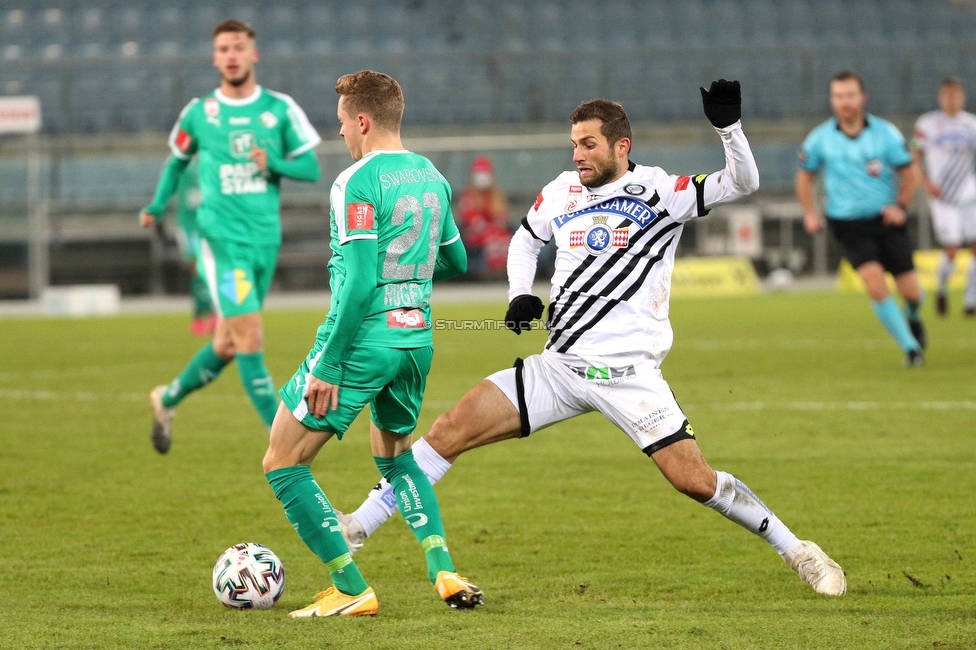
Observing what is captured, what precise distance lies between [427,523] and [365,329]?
0.75 m

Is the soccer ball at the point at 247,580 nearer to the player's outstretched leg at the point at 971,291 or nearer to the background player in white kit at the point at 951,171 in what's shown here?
the background player in white kit at the point at 951,171

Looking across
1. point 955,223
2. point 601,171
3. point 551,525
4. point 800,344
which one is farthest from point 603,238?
point 955,223

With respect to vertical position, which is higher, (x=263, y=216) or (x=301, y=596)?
(x=263, y=216)

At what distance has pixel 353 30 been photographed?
2797 cm

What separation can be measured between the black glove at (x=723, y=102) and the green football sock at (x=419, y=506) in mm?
1619

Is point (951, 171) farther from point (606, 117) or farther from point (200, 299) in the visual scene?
point (606, 117)

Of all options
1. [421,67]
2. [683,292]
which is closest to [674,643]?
[683,292]

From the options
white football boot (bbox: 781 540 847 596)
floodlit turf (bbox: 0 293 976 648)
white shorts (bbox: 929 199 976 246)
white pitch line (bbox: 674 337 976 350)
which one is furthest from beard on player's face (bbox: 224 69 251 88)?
white shorts (bbox: 929 199 976 246)

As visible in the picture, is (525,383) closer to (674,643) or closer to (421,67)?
(674,643)

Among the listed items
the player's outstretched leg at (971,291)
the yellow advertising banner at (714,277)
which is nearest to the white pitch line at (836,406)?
the player's outstretched leg at (971,291)

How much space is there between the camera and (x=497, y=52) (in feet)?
86.2

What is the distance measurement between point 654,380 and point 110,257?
→ 798 inches

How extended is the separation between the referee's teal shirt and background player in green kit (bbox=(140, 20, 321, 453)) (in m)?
5.12

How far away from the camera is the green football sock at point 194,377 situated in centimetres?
786
